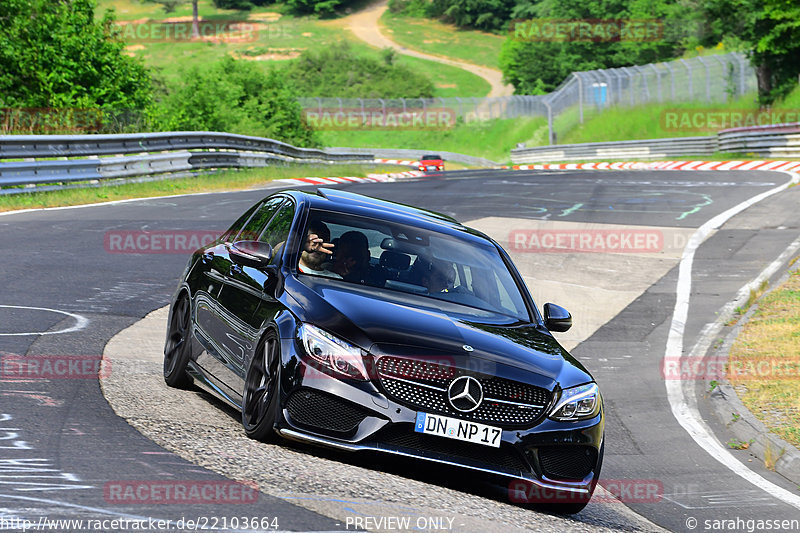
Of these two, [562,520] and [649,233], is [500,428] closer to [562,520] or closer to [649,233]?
[562,520]

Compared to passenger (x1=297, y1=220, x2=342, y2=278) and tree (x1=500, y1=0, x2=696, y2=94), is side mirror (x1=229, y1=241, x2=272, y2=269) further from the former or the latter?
tree (x1=500, y1=0, x2=696, y2=94)

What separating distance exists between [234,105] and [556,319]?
123 ft

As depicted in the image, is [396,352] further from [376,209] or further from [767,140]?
[767,140]

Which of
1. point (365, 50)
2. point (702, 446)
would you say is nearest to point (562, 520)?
point (702, 446)

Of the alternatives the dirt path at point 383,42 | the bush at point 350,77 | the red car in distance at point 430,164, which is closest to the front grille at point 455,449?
the red car in distance at point 430,164

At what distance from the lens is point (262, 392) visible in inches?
248

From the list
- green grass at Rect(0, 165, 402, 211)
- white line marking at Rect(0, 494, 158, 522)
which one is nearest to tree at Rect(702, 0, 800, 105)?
green grass at Rect(0, 165, 402, 211)

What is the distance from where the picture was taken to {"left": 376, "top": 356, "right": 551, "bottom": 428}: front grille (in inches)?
234

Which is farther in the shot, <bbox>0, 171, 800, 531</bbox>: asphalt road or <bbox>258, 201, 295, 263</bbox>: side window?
<bbox>258, 201, 295, 263</bbox>: side window

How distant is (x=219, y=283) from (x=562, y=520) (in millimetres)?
2967

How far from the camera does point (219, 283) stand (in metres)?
7.70

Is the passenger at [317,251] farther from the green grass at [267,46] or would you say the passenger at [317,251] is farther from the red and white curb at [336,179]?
the green grass at [267,46]

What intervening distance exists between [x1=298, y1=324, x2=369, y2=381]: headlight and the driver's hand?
1.21 metres

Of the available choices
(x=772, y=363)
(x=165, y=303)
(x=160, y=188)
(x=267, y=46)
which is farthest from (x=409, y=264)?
(x=267, y=46)
